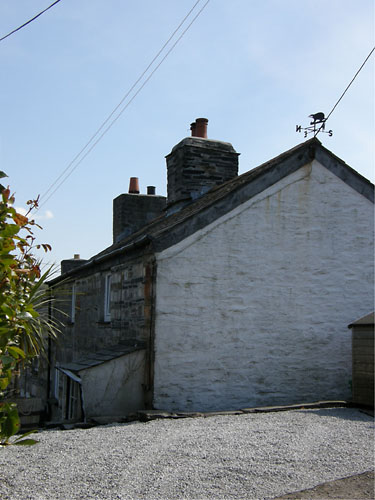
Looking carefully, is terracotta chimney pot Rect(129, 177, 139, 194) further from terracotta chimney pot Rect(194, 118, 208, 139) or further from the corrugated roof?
the corrugated roof

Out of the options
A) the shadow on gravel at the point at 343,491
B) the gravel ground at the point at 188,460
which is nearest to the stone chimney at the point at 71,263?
the gravel ground at the point at 188,460

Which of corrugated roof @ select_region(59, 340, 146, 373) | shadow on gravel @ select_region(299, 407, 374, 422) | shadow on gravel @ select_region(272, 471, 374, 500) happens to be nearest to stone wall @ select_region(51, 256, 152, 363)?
corrugated roof @ select_region(59, 340, 146, 373)

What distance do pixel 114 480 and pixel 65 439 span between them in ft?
6.69

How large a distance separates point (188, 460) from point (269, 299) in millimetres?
5408

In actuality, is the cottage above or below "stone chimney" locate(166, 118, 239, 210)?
below

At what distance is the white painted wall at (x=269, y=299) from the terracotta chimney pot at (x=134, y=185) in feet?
30.6

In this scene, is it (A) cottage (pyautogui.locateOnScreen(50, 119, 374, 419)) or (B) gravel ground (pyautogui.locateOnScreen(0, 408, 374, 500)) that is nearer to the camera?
(B) gravel ground (pyautogui.locateOnScreen(0, 408, 374, 500))

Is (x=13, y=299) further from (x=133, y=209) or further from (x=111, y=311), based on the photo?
(x=133, y=209)

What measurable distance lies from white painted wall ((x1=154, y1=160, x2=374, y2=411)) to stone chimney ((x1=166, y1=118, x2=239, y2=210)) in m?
3.34

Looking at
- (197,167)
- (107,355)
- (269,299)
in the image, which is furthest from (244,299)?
(197,167)

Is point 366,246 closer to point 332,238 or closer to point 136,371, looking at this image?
point 332,238

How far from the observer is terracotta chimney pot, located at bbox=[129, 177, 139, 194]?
19.7 m

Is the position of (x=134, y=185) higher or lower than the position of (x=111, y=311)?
higher

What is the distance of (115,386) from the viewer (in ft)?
31.3
